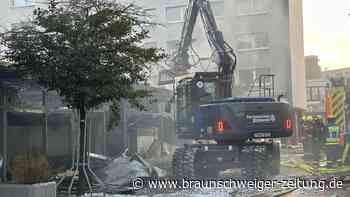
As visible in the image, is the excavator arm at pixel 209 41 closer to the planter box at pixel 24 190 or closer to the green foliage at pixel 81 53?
the green foliage at pixel 81 53

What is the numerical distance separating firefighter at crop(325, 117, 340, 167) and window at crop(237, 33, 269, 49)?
201 inches

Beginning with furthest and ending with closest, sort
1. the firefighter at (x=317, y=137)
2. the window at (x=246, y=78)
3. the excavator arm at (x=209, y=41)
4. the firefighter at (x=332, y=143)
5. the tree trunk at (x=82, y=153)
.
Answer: the window at (x=246, y=78) < the excavator arm at (x=209, y=41) < the firefighter at (x=317, y=137) < the firefighter at (x=332, y=143) < the tree trunk at (x=82, y=153)

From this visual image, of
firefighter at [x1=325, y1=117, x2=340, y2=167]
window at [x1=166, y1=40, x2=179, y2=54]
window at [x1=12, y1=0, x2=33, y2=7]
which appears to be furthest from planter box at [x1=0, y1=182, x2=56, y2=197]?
window at [x1=12, y1=0, x2=33, y2=7]

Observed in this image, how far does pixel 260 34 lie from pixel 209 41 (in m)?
3.26

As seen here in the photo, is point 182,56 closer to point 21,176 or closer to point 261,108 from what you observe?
point 261,108

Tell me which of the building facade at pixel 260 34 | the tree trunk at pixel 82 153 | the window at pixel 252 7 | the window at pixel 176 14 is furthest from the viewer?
the window at pixel 252 7

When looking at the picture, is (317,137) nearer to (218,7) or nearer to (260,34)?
(260,34)

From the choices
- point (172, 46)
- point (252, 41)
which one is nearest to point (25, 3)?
point (172, 46)

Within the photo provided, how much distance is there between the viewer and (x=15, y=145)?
1411 cm

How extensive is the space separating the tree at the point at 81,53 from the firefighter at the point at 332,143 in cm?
537

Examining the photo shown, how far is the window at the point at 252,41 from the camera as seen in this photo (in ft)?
64.6

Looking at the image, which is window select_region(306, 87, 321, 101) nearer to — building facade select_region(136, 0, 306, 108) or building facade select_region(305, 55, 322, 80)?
building facade select_region(136, 0, 306, 108)

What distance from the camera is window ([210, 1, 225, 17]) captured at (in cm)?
1920

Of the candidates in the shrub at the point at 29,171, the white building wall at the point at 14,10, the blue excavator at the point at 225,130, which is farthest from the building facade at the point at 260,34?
the shrub at the point at 29,171
